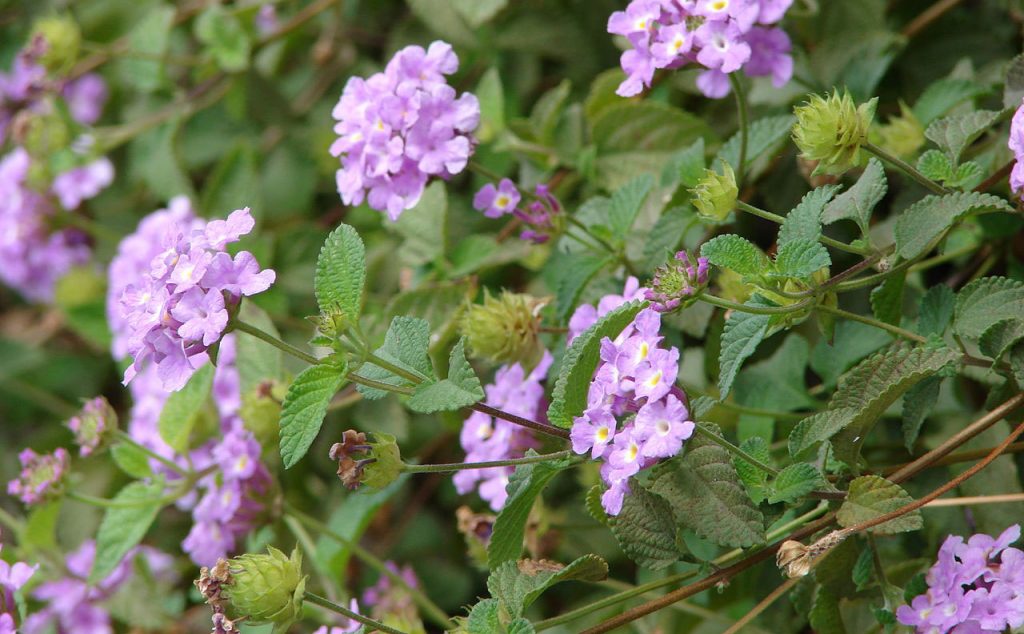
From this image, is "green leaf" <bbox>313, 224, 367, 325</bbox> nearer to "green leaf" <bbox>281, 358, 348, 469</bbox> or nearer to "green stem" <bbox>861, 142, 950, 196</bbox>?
"green leaf" <bbox>281, 358, 348, 469</bbox>

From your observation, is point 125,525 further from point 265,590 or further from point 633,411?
point 633,411

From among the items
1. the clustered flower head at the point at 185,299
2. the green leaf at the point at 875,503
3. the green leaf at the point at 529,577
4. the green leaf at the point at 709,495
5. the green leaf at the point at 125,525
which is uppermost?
the clustered flower head at the point at 185,299

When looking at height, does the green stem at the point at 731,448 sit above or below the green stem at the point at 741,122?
below

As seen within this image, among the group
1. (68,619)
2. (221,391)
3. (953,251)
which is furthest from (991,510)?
(68,619)

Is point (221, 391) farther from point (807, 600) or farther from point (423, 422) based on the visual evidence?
point (807, 600)

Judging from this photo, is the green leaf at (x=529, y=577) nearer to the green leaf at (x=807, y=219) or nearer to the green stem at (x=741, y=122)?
the green leaf at (x=807, y=219)

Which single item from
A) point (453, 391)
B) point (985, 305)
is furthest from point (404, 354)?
point (985, 305)

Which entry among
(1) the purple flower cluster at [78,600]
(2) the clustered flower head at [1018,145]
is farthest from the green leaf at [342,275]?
(1) the purple flower cluster at [78,600]
